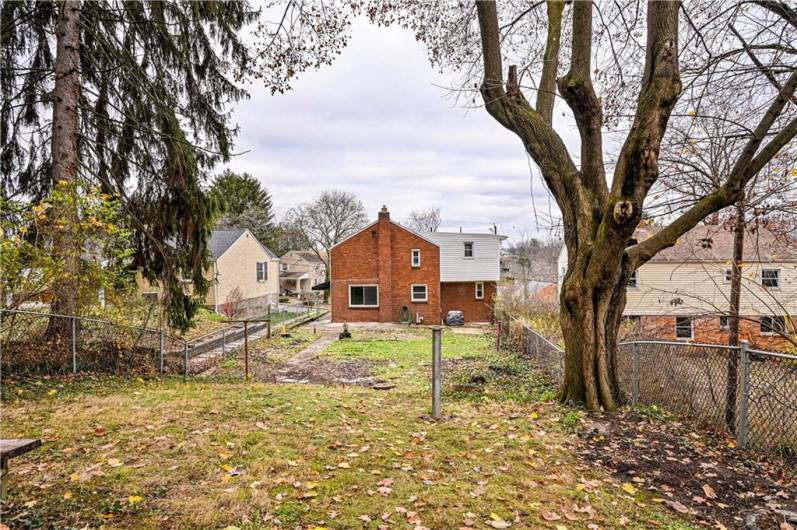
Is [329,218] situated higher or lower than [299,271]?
higher

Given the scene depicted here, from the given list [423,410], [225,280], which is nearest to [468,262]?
[225,280]

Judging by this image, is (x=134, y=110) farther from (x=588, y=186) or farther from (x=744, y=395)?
(x=744, y=395)

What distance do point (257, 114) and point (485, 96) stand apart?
8105 millimetres

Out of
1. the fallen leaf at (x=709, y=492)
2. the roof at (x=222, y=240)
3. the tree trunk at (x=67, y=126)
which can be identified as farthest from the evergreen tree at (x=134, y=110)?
the roof at (x=222, y=240)

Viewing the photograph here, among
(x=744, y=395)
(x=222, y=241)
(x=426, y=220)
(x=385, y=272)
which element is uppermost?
(x=426, y=220)

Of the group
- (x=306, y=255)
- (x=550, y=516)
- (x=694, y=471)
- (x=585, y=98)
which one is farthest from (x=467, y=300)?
(x=306, y=255)

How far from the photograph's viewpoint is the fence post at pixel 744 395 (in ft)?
15.2

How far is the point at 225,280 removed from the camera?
26875 millimetres

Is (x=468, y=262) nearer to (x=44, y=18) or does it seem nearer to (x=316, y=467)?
(x=44, y=18)

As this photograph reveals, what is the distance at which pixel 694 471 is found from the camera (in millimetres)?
4035

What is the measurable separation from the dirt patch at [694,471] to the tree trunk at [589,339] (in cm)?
55

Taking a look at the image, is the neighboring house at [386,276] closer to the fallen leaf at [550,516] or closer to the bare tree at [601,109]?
the bare tree at [601,109]

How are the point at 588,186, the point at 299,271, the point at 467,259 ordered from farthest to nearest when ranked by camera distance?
the point at 299,271 → the point at 467,259 → the point at 588,186

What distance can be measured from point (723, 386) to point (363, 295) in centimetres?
2268
